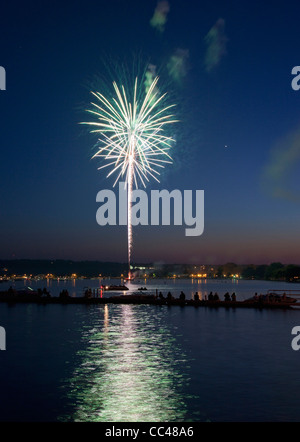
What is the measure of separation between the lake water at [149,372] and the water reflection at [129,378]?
0.14 ft

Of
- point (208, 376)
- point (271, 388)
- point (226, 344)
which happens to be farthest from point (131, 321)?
point (271, 388)

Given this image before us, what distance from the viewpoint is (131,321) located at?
4784cm

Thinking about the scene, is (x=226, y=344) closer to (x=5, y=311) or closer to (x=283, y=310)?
(x=283, y=310)

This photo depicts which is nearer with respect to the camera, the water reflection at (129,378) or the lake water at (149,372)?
the water reflection at (129,378)

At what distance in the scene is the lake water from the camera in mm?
17088

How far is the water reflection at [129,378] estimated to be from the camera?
16766 mm

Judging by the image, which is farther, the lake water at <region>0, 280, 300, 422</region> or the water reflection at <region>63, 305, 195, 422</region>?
the lake water at <region>0, 280, 300, 422</region>

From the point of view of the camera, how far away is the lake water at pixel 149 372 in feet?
56.1

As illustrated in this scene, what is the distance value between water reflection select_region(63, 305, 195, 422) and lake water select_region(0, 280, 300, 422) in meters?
0.04

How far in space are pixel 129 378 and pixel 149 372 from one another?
1.64 metres

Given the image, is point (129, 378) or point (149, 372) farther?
point (149, 372)

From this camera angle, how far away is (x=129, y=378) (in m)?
22.0

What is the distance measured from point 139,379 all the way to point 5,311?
134 feet

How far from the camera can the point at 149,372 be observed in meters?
23.4
